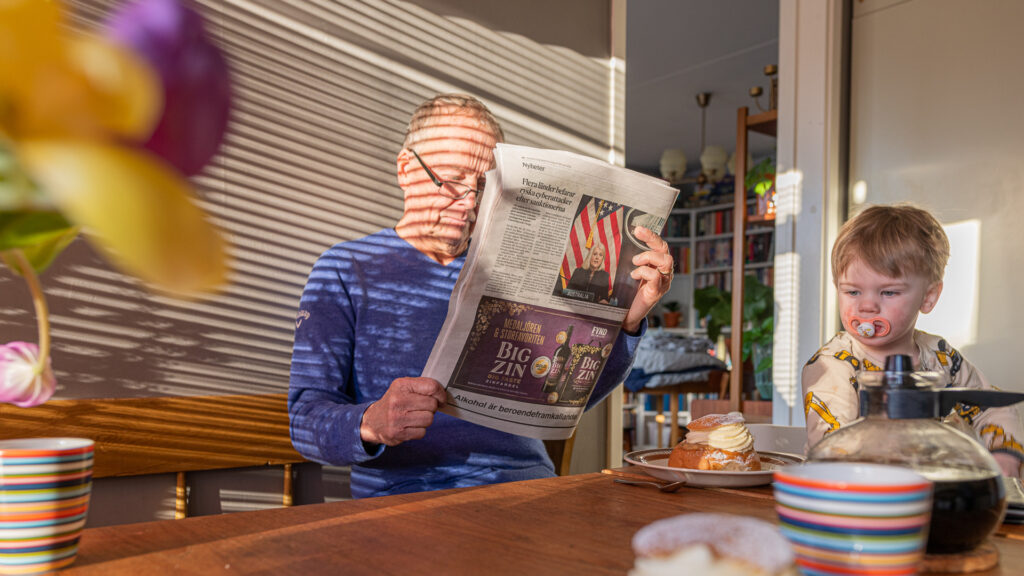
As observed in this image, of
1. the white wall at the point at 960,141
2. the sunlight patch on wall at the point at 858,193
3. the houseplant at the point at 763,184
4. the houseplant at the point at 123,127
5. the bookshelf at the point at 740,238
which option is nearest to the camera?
the houseplant at the point at 123,127

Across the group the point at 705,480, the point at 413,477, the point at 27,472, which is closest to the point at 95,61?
the point at 27,472

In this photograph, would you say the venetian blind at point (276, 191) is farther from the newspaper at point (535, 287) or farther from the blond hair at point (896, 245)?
the blond hair at point (896, 245)

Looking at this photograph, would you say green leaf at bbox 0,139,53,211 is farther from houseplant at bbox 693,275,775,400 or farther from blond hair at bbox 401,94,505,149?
houseplant at bbox 693,275,775,400

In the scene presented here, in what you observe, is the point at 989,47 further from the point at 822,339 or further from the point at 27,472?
the point at 27,472

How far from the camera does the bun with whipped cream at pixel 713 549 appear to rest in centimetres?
32

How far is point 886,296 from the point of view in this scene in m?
1.25

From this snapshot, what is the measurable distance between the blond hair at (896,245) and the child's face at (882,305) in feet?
0.05

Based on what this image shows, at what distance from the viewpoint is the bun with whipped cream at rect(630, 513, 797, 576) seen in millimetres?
320

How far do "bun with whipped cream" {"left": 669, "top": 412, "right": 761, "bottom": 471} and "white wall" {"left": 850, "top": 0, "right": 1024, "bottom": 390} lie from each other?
1.64m

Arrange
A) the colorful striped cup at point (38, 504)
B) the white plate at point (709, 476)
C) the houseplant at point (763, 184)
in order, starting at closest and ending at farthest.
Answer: the colorful striped cup at point (38, 504)
the white plate at point (709, 476)
the houseplant at point (763, 184)

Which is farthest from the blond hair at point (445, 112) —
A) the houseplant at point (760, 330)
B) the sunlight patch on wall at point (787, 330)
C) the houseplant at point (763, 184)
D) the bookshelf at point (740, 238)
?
the houseplant at point (760, 330)

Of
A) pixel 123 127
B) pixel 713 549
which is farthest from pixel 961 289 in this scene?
pixel 123 127

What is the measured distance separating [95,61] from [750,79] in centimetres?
564

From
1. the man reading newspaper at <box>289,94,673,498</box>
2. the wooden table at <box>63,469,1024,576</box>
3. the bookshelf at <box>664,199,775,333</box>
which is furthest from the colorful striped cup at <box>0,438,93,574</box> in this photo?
the bookshelf at <box>664,199,775,333</box>
